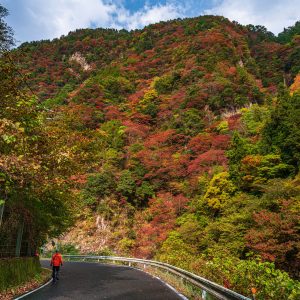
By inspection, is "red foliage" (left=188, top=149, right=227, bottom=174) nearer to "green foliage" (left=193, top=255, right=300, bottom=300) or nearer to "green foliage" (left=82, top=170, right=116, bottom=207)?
"green foliage" (left=82, top=170, right=116, bottom=207)

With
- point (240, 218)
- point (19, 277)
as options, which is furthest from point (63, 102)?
point (19, 277)

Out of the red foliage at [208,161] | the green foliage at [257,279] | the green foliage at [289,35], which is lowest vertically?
the green foliage at [257,279]

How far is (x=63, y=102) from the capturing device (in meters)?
83.4

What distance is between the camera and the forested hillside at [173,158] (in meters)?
9.34

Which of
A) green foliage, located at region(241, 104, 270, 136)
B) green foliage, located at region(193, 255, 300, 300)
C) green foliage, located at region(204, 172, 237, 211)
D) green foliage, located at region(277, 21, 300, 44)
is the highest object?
green foliage, located at region(277, 21, 300, 44)

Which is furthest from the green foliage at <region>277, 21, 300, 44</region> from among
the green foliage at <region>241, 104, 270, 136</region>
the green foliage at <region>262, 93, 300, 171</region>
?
the green foliage at <region>262, 93, 300, 171</region>

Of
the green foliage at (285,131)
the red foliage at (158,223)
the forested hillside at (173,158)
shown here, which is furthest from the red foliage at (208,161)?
the green foliage at (285,131)

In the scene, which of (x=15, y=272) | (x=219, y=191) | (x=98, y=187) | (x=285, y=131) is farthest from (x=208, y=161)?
(x=15, y=272)

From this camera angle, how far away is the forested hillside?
934cm

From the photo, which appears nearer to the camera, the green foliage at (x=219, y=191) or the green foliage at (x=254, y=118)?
the green foliage at (x=219, y=191)

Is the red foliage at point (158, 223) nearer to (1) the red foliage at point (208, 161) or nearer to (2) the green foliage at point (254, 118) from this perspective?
(1) the red foliage at point (208, 161)

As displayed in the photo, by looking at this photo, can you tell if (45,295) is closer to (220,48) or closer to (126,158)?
(126,158)

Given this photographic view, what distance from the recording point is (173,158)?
5012 cm

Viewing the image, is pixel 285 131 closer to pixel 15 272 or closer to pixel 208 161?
pixel 208 161
